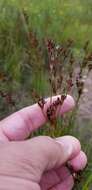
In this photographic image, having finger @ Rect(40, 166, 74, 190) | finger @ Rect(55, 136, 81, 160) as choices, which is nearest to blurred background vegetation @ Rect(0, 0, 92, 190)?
finger @ Rect(40, 166, 74, 190)

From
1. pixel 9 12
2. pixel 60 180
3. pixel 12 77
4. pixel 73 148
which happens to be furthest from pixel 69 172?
pixel 9 12

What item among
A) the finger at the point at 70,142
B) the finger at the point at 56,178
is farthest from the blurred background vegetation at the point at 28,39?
the finger at the point at 70,142

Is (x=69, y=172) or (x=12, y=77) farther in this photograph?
(x=12, y=77)

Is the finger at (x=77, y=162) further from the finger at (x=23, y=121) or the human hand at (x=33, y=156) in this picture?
the finger at (x=23, y=121)

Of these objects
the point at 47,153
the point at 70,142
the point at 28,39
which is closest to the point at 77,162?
the point at 70,142

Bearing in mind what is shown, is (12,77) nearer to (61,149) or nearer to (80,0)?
(61,149)

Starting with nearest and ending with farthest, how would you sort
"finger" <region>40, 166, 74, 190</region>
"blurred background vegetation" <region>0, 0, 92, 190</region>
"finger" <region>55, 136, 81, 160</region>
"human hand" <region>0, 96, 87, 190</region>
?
"human hand" <region>0, 96, 87, 190</region>
"finger" <region>55, 136, 81, 160</region>
"finger" <region>40, 166, 74, 190</region>
"blurred background vegetation" <region>0, 0, 92, 190</region>

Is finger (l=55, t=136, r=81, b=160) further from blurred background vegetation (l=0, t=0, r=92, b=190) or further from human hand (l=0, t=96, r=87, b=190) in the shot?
blurred background vegetation (l=0, t=0, r=92, b=190)
